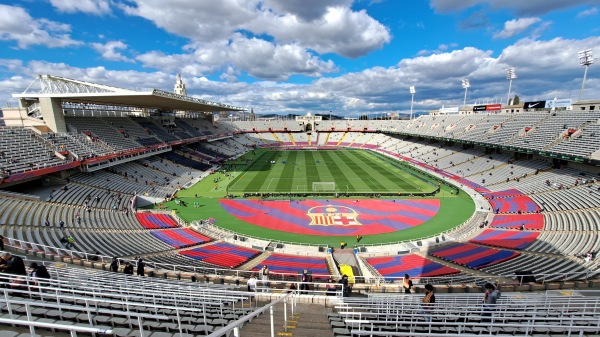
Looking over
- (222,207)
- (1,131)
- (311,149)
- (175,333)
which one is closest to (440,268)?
(175,333)

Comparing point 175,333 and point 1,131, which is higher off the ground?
point 1,131

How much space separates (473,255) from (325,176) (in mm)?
31392

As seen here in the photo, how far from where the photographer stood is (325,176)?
51.5 meters

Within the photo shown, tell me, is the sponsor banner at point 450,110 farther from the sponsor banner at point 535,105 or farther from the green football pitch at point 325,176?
the green football pitch at point 325,176

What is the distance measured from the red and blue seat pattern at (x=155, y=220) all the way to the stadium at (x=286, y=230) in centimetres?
20

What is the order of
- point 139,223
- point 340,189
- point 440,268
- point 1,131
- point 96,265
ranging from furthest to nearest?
point 340,189 < point 1,131 < point 139,223 < point 440,268 < point 96,265

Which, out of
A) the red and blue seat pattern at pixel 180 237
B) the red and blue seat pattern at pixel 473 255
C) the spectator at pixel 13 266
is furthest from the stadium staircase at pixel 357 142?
the spectator at pixel 13 266

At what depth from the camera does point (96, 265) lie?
1390 centimetres

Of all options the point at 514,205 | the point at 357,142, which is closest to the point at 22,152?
the point at 514,205

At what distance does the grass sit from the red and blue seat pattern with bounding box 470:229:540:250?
3551mm

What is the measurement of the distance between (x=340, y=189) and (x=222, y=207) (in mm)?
17644

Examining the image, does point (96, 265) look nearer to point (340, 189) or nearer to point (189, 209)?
point (189, 209)

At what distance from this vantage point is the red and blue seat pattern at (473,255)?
20.2m

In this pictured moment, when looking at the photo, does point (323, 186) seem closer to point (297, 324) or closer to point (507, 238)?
point (507, 238)
